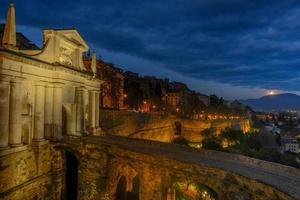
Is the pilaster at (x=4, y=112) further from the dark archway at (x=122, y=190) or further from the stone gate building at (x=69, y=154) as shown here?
the dark archway at (x=122, y=190)

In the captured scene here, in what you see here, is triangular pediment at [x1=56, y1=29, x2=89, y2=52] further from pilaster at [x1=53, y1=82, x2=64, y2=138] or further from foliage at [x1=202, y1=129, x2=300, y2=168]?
foliage at [x1=202, y1=129, x2=300, y2=168]

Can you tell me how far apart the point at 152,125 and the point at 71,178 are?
1070 inches

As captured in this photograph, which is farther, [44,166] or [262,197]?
[44,166]

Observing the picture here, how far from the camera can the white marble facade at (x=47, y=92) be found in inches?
630

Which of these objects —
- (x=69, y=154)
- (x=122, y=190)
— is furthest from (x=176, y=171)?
(x=122, y=190)

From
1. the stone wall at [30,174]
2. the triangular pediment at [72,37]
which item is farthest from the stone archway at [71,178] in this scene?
the triangular pediment at [72,37]

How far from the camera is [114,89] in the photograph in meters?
58.3

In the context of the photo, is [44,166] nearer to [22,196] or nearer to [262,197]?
[22,196]

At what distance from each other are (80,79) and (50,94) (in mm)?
4618

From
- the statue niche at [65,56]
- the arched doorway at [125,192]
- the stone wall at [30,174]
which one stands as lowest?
the arched doorway at [125,192]

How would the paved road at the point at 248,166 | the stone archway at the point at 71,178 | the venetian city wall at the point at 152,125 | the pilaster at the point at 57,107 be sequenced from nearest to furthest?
the paved road at the point at 248,166 → the pilaster at the point at 57,107 → the stone archway at the point at 71,178 → the venetian city wall at the point at 152,125

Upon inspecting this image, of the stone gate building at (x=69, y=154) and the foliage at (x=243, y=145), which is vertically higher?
the stone gate building at (x=69, y=154)

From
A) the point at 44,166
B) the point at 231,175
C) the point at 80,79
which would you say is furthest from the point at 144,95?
the point at 231,175

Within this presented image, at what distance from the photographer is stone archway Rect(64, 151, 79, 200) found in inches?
881
